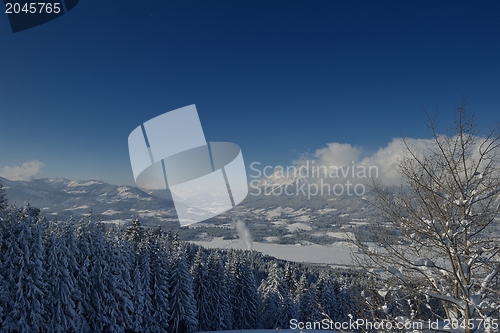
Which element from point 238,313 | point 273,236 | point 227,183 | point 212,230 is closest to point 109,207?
point 212,230

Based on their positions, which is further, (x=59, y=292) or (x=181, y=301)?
(x=181, y=301)

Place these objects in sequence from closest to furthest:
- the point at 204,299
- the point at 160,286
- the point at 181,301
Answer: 1. the point at 160,286
2. the point at 181,301
3. the point at 204,299

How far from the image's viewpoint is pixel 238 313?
27.4 m

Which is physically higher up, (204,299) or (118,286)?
(118,286)

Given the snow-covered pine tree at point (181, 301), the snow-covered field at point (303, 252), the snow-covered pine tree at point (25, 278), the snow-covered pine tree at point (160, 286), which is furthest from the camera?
the snow-covered field at point (303, 252)

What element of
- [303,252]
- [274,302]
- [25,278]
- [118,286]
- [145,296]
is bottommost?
[303,252]

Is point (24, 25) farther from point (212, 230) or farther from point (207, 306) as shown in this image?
point (212, 230)

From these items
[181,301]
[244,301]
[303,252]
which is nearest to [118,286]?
[181,301]

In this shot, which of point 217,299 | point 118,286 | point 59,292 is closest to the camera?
point 59,292

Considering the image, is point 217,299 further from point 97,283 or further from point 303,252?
point 303,252

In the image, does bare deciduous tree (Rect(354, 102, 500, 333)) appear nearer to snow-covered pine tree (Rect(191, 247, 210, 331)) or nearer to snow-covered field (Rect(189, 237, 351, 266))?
snow-covered pine tree (Rect(191, 247, 210, 331))

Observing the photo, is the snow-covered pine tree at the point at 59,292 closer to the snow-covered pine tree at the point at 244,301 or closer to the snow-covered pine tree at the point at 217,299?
the snow-covered pine tree at the point at 217,299

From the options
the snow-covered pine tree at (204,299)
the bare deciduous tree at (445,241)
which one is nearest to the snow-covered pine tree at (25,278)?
the snow-covered pine tree at (204,299)

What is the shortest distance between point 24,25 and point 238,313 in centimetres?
2781
